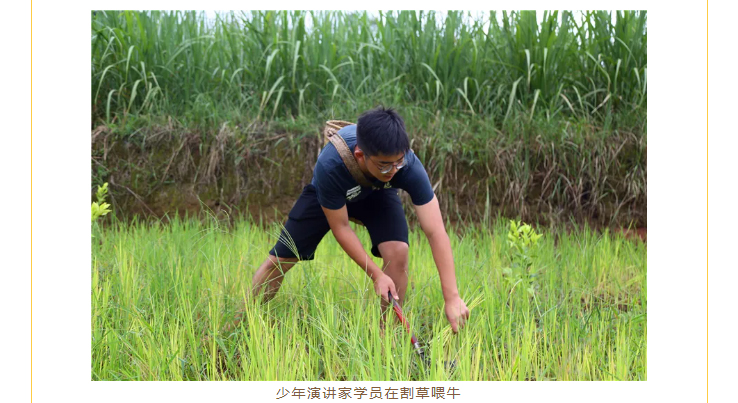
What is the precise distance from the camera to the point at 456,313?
2271mm

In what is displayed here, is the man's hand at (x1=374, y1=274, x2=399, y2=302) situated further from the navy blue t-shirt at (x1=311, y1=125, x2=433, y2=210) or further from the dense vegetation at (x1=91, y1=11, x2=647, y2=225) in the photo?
the dense vegetation at (x1=91, y1=11, x2=647, y2=225)

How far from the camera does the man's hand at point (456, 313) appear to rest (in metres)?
2.27

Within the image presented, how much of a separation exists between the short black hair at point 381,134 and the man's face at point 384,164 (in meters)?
0.02

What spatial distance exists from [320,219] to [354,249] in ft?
1.30

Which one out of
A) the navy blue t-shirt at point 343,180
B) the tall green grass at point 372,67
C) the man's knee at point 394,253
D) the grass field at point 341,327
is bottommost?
the grass field at point 341,327

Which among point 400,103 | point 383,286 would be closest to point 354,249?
point 383,286

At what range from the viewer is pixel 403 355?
207cm

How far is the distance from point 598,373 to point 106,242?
2869mm

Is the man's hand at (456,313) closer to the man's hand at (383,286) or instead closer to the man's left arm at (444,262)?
the man's left arm at (444,262)

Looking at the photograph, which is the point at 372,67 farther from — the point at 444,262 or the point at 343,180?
the point at 444,262

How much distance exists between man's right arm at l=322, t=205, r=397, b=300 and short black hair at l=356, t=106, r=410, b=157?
334 mm

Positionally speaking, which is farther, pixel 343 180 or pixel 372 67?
pixel 372 67

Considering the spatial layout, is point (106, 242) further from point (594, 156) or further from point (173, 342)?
point (594, 156)

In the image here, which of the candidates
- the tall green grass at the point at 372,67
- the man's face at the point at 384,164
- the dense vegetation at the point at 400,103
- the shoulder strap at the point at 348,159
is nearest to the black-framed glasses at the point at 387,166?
the man's face at the point at 384,164
